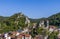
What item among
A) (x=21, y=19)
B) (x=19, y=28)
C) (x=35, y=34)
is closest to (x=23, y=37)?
(x=35, y=34)

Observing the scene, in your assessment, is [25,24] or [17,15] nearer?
[25,24]

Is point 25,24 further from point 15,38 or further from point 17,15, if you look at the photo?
point 15,38

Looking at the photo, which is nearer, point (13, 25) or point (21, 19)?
point (13, 25)

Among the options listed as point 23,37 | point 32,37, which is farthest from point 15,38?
point 32,37

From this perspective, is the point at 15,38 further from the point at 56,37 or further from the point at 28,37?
the point at 56,37

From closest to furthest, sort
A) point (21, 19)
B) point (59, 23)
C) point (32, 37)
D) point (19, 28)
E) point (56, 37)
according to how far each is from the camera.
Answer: point (56, 37) → point (32, 37) → point (19, 28) → point (21, 19) → point (59, 23)

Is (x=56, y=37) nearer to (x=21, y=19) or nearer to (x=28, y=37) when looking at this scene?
(x=28, y=37)

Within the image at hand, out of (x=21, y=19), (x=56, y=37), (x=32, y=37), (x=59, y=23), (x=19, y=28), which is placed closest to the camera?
(x=56, y=37)

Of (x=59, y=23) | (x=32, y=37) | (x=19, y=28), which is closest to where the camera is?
(x=32, y=37)

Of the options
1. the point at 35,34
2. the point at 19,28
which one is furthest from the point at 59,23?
the point at 35,34
